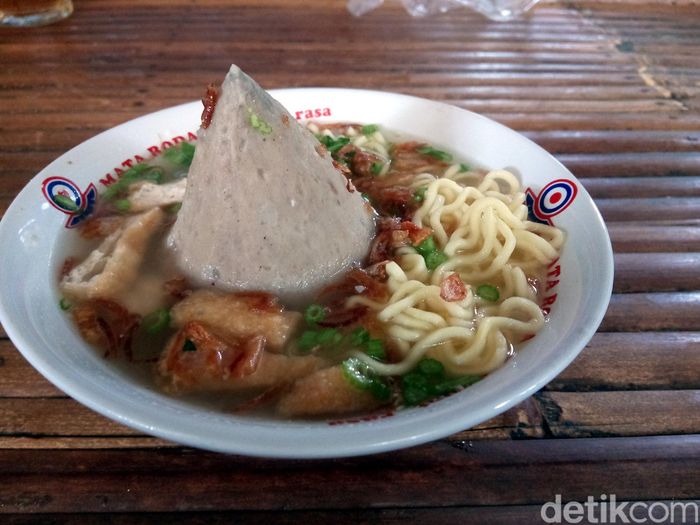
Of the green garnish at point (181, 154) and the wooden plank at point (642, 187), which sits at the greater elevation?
the wooden plank at point (642, 187)

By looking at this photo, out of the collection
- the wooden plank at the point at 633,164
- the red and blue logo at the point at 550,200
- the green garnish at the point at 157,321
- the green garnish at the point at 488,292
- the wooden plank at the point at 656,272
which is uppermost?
the red and blue logo at the point at 550,200

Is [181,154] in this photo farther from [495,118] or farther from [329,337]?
[495,118]

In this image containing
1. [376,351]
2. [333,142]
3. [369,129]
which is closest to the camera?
[376,351]

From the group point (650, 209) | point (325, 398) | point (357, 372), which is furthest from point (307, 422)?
point (650, 209)

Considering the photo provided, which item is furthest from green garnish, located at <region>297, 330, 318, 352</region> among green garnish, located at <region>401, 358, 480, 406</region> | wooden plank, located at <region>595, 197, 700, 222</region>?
wooden plank, located at <region>595, 197, 700, 222</region>

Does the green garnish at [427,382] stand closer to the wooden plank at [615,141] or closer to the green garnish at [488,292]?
the green garnish at [488,292]

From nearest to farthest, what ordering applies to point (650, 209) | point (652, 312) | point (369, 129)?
point (652, 312) < point (650, 209) < point (369, 129)

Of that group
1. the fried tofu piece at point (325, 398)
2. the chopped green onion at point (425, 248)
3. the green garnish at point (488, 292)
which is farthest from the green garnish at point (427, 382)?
the chopped green onion at point (425, 248)
